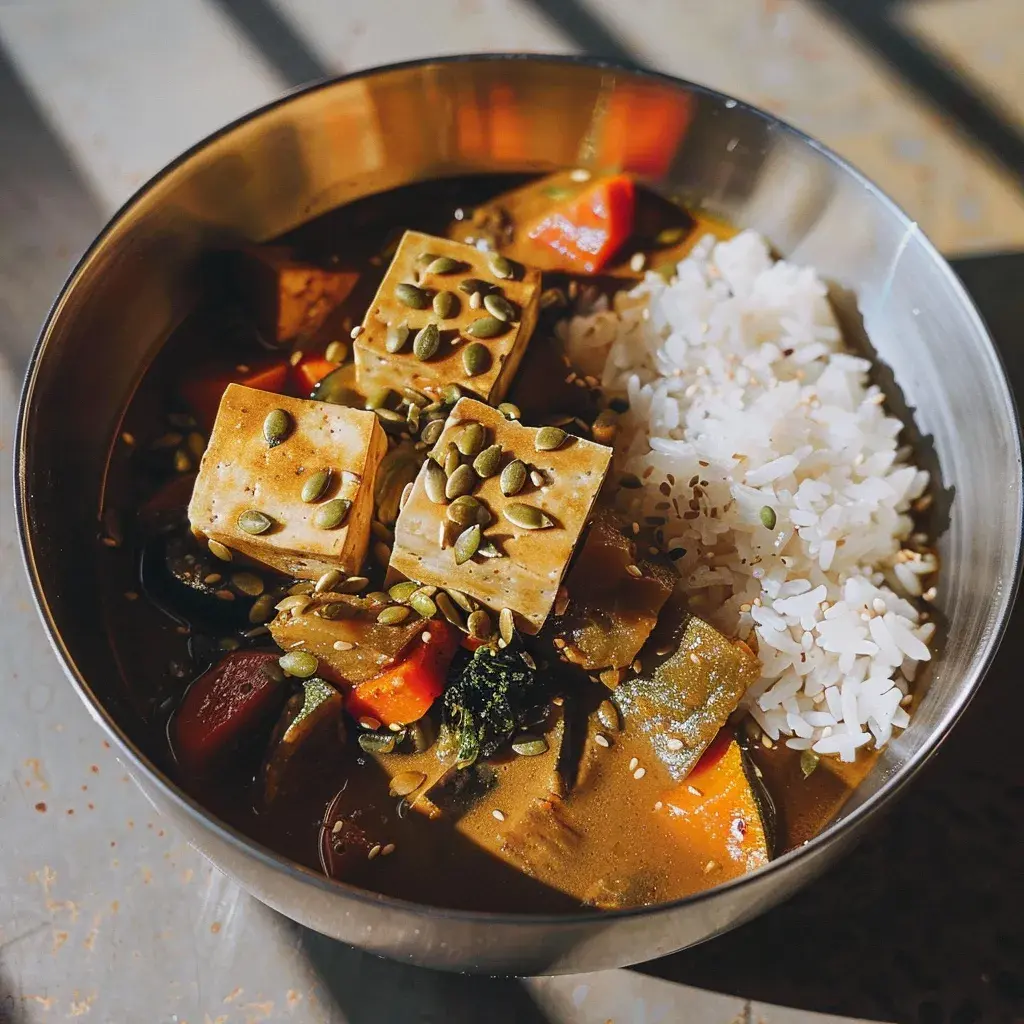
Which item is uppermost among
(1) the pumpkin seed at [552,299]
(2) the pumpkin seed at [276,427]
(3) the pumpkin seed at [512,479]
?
(1) the pumpkin seed at [552,299]

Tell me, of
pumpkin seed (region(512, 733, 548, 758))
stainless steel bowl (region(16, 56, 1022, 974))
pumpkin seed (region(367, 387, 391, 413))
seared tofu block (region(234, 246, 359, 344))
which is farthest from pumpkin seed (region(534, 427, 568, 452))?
stainless steel bowl (region(16, 56, 1022, 974))

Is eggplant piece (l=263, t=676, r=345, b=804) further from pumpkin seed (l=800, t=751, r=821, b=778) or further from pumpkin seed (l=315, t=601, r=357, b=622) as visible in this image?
pumpkin seed (l=800, t=751, r=821, b=778)

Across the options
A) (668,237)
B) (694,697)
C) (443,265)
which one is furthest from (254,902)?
(668,237)

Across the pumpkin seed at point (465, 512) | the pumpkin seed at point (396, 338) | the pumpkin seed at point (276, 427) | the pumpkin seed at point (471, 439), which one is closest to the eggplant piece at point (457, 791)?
the pumpkin seed at point (465, 512)

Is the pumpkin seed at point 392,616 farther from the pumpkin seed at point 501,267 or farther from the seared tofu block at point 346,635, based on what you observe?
the pumpkin seed at point 501,267

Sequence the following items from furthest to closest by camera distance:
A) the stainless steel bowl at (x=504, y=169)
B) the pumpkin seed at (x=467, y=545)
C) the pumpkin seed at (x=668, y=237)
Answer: the pumpkin seed at (x=668, y=237), the pumpkin seed at (x=467, y=545), the stainless steel bowl at (x=504, y=169)
